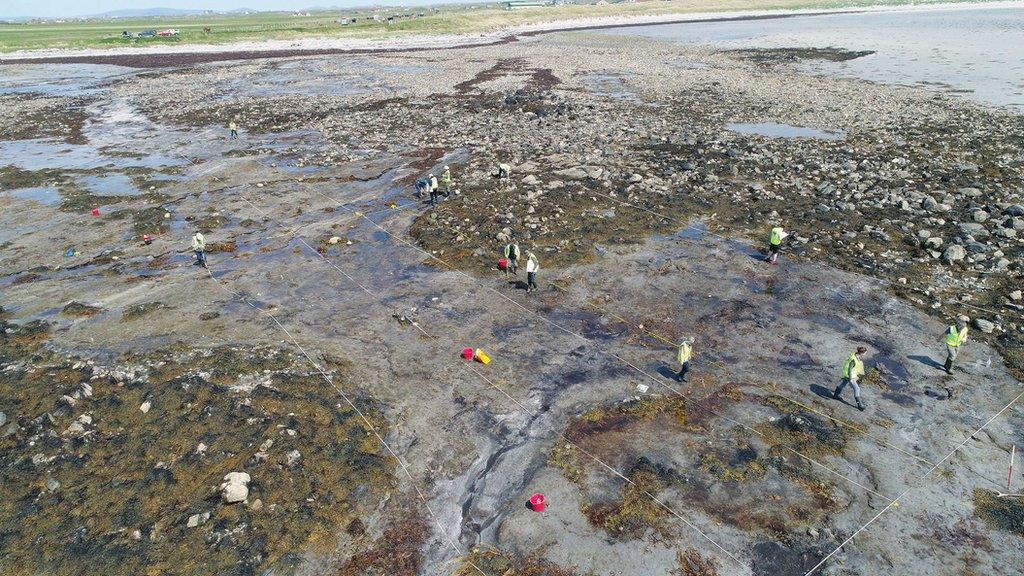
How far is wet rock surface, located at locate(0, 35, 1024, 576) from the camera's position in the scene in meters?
9.62

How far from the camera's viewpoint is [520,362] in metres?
14.3

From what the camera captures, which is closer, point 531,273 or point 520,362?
point 520,362

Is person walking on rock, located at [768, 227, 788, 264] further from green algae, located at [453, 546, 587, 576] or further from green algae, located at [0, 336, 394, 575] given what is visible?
green algae, located at [0, 336, 394, 575]

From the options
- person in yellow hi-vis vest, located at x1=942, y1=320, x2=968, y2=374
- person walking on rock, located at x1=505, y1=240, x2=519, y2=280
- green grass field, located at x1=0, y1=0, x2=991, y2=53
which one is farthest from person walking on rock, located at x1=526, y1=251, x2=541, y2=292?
green grass field, located at x1=0, y1=0, x2=991, y2=53

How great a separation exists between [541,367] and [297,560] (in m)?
7.10

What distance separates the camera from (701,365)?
14.0m

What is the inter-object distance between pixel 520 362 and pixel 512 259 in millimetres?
5234

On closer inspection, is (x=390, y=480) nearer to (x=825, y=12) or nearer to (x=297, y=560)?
(x=297, y=560)

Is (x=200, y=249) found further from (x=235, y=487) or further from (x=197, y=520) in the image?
(x=197, y=520)

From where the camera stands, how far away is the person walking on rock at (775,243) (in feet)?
59.9

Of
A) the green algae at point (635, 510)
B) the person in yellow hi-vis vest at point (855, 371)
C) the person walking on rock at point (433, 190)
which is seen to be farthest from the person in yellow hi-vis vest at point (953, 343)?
the person walking on rock at point (433, 190)

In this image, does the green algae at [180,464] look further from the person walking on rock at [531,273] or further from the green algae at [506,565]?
the person walking on rock at [531,273]

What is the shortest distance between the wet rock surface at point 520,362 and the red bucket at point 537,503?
211 mm

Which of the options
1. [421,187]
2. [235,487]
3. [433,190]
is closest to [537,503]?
[235,487]
